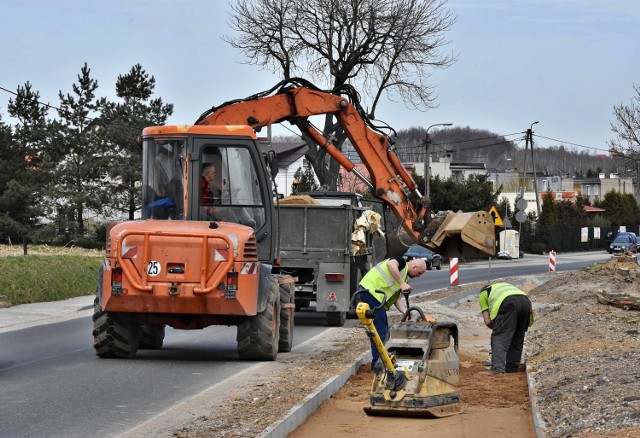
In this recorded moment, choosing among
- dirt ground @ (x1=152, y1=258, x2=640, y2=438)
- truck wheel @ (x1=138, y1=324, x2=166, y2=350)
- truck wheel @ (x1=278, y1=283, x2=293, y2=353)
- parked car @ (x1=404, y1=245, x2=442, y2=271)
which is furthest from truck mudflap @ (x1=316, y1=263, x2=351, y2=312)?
parked car @ (x1=404, y1=245, x2=442, y2=271)

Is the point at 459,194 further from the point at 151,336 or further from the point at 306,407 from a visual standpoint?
the point at 306,407

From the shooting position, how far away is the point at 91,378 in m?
13.8

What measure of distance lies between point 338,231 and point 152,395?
371 inches

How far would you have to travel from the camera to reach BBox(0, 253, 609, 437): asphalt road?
35.0 feet

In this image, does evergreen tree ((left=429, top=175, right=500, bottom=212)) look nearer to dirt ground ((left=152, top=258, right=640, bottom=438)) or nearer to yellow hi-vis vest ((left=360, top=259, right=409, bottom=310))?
dirt ground ((left=152, top=258, right=640, bottom=438))

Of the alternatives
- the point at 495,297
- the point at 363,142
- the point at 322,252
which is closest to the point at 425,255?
the point at 363,142

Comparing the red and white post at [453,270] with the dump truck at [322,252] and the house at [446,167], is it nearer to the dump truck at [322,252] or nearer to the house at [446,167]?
the dump truck at [322,252]

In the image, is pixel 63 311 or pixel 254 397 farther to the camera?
pixel 63 311

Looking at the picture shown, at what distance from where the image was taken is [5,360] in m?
16.0

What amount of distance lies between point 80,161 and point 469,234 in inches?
1650

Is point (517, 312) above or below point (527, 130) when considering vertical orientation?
below

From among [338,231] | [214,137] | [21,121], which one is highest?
[21,121]

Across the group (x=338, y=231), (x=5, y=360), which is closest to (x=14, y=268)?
(x=338, y=231)

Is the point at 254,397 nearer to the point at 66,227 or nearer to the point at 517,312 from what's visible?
the point at 517,312
